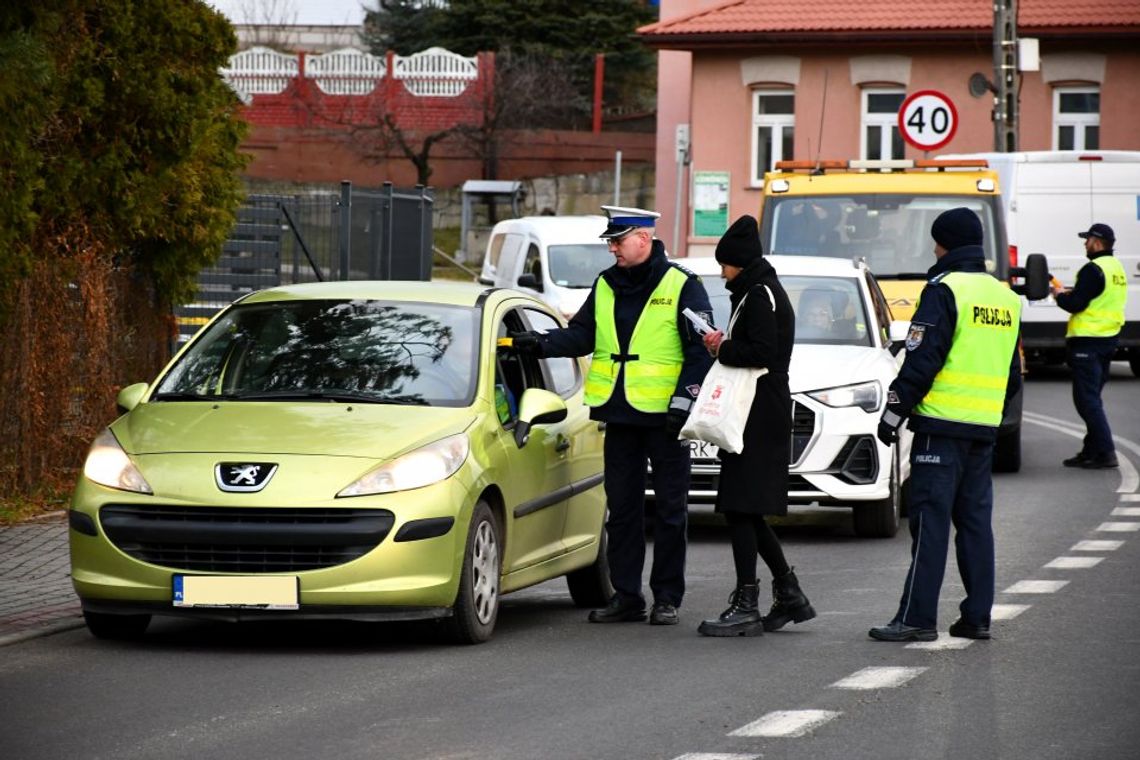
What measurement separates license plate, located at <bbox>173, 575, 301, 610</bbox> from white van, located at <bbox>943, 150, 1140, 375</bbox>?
759 inches

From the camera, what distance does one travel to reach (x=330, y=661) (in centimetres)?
880

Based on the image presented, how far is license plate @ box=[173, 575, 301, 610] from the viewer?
8.62 metres

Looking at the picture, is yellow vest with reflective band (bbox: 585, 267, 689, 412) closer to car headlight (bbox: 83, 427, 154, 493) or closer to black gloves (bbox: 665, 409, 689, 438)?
black gloves (bbox: 665, 409, 689, 438)

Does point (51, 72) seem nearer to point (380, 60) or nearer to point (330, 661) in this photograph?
point (330, 661)

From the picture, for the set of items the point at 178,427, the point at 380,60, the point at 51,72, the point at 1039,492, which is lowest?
the point at 1039,492

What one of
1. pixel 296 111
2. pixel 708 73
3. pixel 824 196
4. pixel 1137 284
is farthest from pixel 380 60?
pixel 824 196

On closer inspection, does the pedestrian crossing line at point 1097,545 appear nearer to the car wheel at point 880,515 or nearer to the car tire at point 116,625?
the car wheel at point 880,515

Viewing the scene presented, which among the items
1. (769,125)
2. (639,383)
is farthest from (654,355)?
(769,125)

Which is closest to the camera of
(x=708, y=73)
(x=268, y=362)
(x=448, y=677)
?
(x=448, y=677)

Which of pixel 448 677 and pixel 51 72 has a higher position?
pixel 51 72

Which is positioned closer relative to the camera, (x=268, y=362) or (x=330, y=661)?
(x=330, y=661)

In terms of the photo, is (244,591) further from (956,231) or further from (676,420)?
(956,231)

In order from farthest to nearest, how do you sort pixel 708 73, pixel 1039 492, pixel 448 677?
1. pixel 708 73
2. pixel 1039 492
3. pixel 448 677

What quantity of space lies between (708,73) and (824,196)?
21.6m
